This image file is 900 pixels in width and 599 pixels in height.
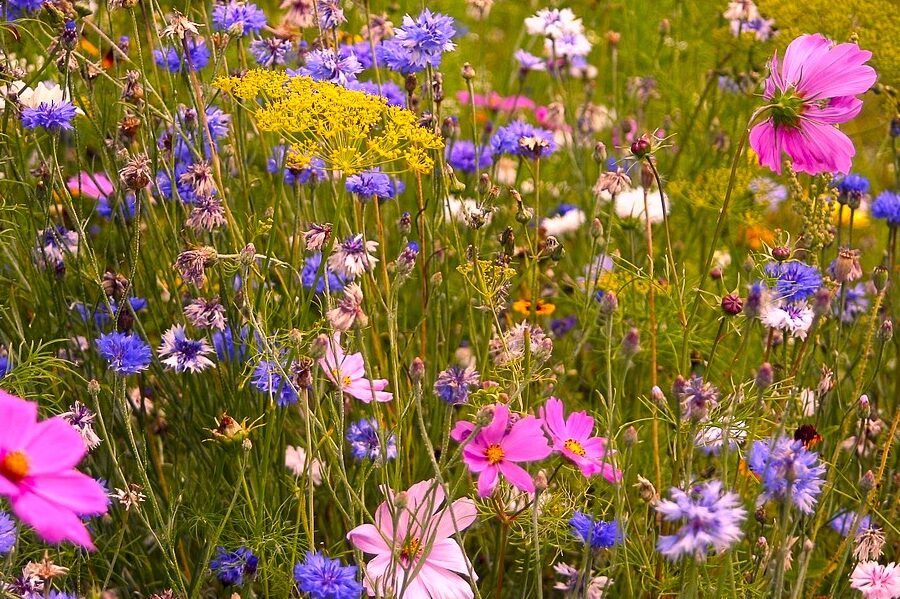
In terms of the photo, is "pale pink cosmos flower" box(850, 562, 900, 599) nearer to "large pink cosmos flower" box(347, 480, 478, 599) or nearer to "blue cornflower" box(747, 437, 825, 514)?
"blue cornflower" box(747, 437, 825, 514)

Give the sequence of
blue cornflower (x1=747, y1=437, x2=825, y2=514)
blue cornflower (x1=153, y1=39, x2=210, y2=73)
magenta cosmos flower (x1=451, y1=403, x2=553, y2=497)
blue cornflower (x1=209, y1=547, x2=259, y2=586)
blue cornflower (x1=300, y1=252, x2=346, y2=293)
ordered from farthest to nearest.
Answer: blue cornflower (x1=153, y1=39, x2=210, y2=73) → blue cornflower (x1=300, y1=252, x2=346, y2=293) → blue cornflower (x1=209, y1=547, x2=259, y2=586) → magenta cosmos flower (x1=451, y1=403, x2=553, y2=497) → blue cornflower (x1=747, y1=437, x2=825, y2=514)

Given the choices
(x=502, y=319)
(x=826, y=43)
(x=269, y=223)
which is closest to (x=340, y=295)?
(x=269, y=223)

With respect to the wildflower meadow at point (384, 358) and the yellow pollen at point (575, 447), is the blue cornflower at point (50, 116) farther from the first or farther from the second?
the yellow pollen at point (575, 447)

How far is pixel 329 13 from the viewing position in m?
1.52

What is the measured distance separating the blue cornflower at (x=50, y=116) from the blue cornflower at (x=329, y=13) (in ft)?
1.25

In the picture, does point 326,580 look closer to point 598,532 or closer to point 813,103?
point 598,532

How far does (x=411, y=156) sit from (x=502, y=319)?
0.71 m

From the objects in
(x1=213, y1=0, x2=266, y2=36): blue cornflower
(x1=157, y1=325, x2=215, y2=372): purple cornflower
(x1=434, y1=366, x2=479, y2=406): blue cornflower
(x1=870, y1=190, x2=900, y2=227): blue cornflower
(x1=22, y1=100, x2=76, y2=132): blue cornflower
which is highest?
(x1=213, y1=0, x2=266, y2=36): blue cornflower

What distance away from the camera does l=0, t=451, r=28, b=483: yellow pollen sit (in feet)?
2.62

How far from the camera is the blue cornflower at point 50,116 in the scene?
139 centimetres

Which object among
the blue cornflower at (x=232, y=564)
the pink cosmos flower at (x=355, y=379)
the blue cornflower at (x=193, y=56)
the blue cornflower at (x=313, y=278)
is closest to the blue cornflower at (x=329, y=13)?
the blue cornflower at (x=193, y=56)

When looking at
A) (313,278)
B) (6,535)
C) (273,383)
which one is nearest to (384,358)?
(313,278)

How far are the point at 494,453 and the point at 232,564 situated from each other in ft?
1.18

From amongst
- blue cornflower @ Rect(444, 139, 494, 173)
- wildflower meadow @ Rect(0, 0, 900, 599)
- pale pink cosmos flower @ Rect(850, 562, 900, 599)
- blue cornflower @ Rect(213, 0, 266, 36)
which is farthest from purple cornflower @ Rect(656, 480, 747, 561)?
blue cornflower @ Rect(444, 139, 494, 173)
